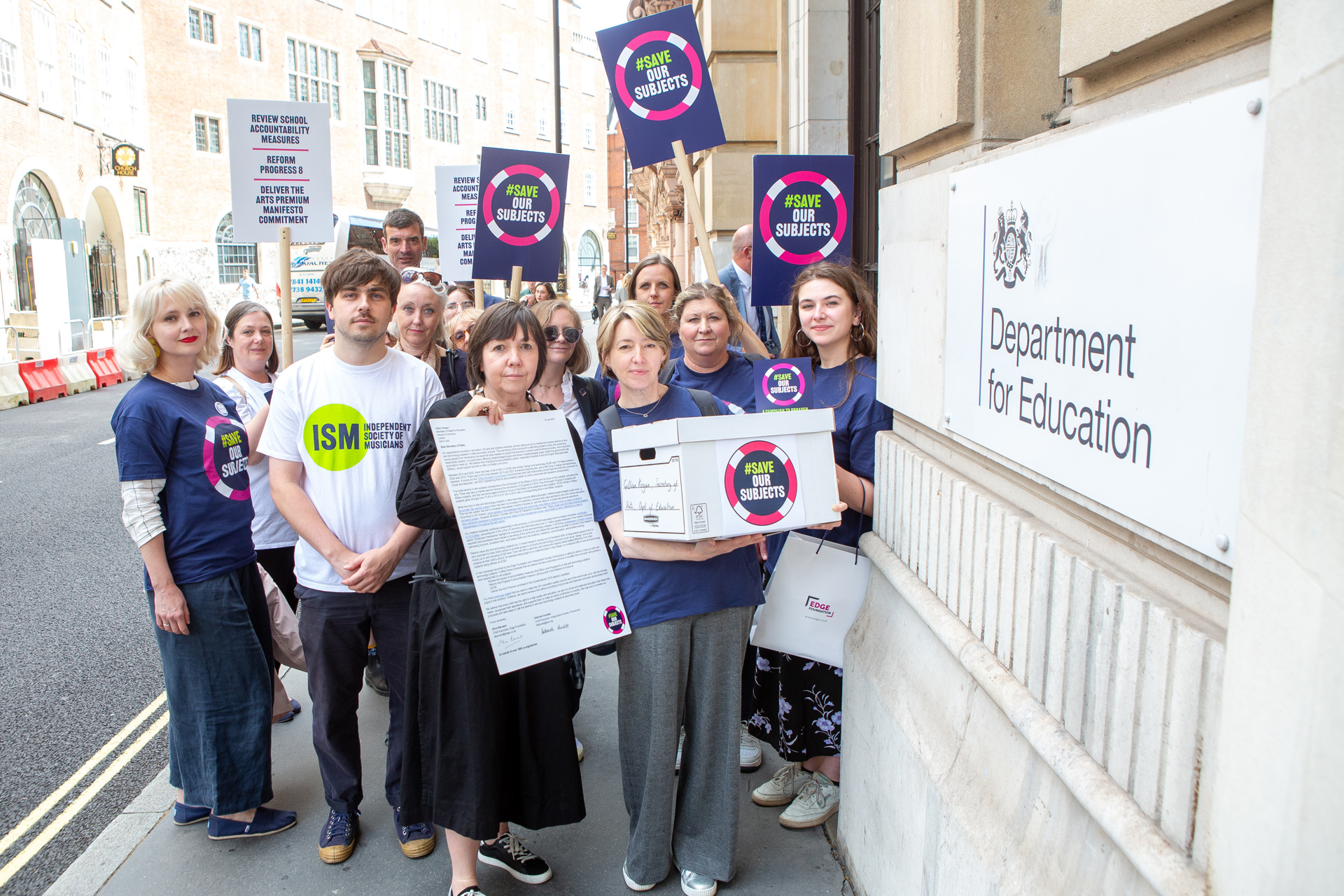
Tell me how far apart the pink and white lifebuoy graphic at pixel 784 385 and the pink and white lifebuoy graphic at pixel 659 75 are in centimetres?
202

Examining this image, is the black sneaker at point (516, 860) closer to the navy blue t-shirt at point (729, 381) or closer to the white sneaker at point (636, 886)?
the white sneaker at point (636, 886)

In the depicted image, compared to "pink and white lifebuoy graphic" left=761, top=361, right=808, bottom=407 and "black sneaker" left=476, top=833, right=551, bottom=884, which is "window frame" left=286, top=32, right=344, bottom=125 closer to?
"pink and white lifebuoy graphic" left=761, top=361, right=808, bottom=407

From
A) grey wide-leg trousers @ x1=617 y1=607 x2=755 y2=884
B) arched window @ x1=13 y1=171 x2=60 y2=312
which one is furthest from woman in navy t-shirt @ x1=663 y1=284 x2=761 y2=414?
arched window @ x1=13 y1=171 x2=60 y2=312

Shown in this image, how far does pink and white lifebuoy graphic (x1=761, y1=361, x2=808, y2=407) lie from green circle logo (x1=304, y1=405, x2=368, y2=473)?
146 cm

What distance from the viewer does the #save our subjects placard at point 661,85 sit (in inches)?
191

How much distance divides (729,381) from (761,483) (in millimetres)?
1600

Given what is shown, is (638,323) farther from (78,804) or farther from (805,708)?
(78,804)

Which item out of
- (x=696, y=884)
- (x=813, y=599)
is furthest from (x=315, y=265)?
(x=696, y=884)

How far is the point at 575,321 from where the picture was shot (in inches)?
169

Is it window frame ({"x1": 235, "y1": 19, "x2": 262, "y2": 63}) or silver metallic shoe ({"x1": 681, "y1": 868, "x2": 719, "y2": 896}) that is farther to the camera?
window frame ({"x1": 235, "y1": 19, "x2": 262, "y2": 63})

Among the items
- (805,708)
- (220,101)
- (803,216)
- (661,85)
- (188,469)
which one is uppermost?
(220,101)

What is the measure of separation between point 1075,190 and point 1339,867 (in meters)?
1.08

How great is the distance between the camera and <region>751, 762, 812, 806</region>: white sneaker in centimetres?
363

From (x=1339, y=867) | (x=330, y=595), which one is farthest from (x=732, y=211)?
(x=1339, y=867)
